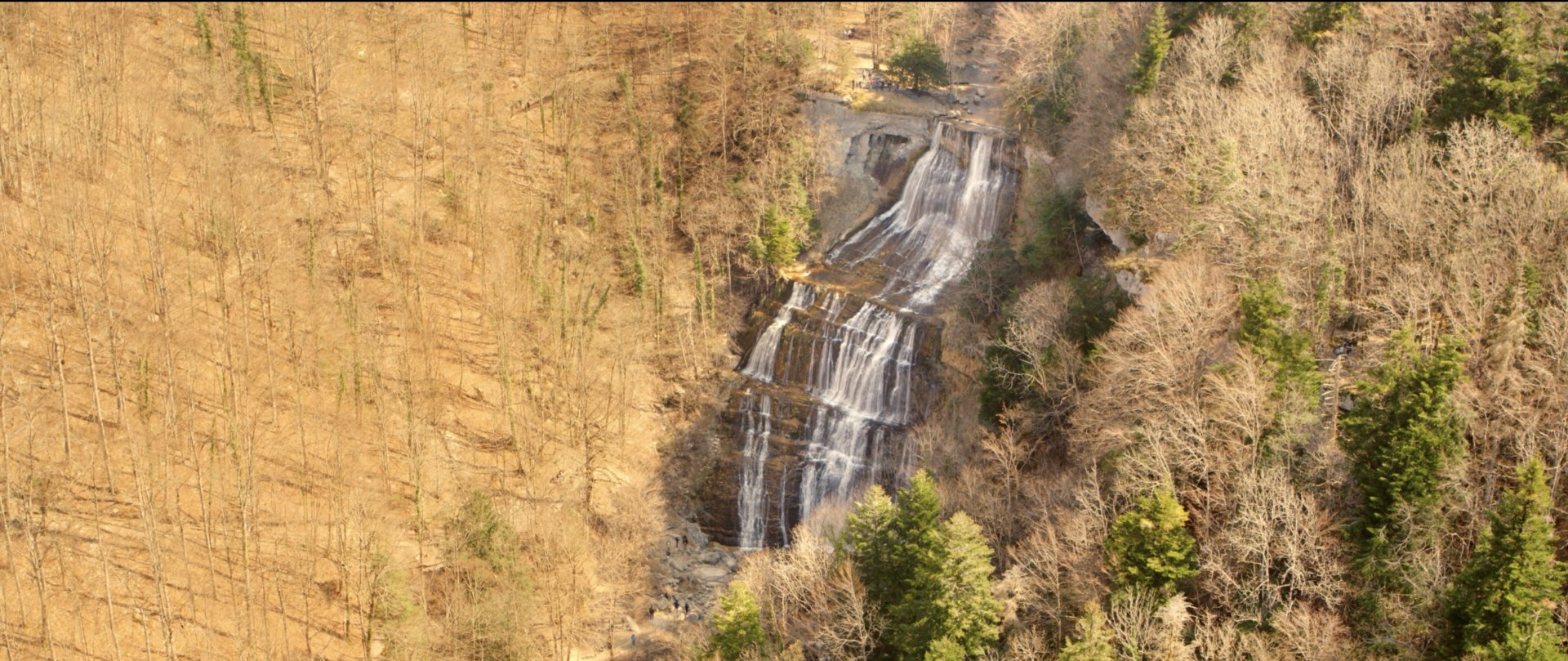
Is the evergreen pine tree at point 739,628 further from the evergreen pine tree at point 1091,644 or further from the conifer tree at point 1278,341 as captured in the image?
the conifer tree at point 1278,341

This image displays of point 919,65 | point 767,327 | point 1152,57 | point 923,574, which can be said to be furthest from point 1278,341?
point 919,65

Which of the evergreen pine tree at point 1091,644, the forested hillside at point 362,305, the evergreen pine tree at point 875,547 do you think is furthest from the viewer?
the forested hillside at point 362,305

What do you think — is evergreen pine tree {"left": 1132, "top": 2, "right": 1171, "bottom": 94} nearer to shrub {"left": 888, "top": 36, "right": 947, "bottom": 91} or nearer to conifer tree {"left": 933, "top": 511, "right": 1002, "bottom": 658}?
shrub {"left": 888, "top": 36, "right": 947, "bottom": 91}

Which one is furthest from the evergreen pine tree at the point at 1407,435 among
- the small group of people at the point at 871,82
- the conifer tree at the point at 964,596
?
the small group of people at the point at 871,82

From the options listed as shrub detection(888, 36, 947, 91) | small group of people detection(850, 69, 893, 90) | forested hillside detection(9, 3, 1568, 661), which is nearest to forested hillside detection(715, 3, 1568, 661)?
forested hillside detection(9, 3, 1568, 661)

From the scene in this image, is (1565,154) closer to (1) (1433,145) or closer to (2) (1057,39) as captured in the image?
(1) (1433,145)

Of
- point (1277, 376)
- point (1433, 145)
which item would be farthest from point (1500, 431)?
point (1433, 145)
